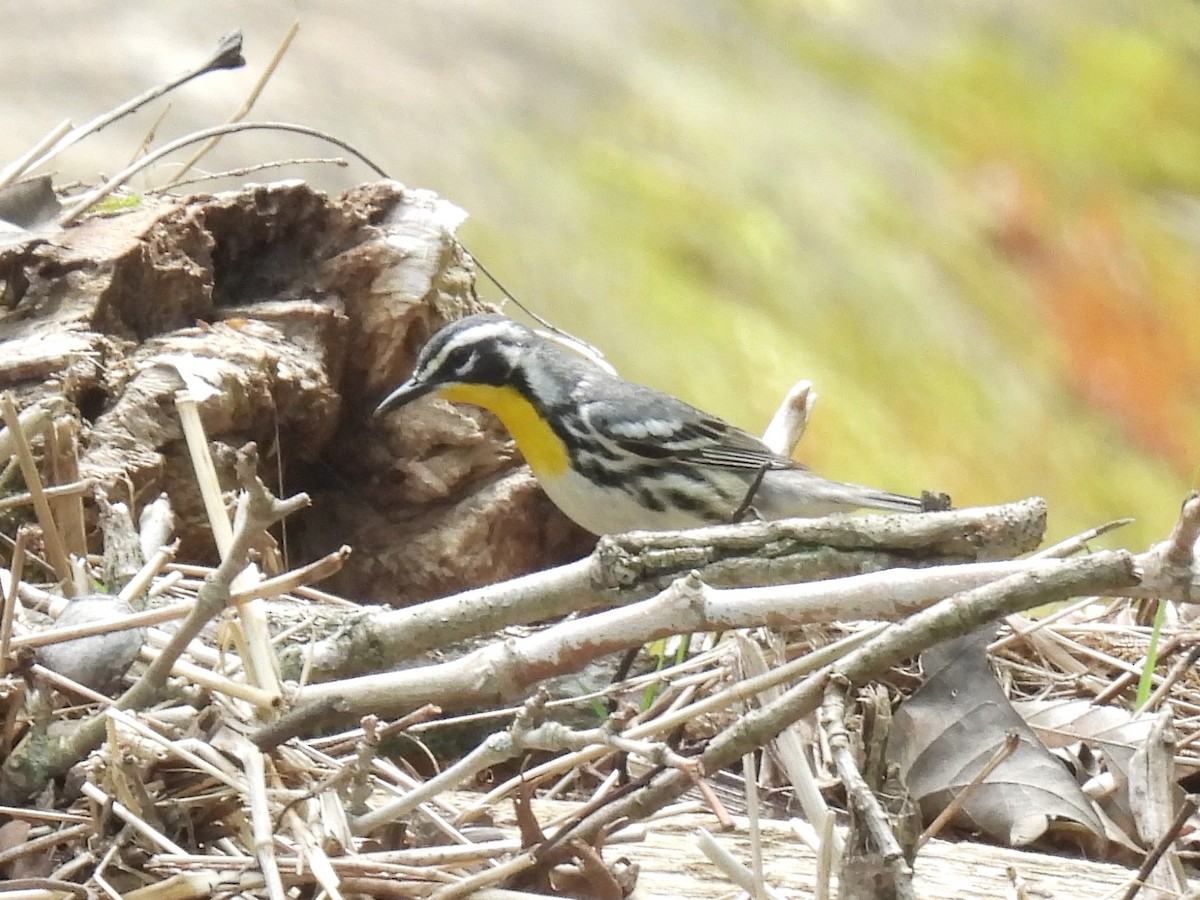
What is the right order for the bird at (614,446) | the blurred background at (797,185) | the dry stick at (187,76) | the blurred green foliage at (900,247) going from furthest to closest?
the blurred green foliage at (900,247) < the blurred background at (797,185) < the bird at (614,446) < the dry stick at (187,76)

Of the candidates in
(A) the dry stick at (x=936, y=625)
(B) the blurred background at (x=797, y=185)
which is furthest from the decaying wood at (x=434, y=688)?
(B) the blurred background at (x=797, y=185)

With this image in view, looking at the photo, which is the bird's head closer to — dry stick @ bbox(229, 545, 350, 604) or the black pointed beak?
the black pointed beak

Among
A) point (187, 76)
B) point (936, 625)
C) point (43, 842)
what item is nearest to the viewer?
point (936, 625)

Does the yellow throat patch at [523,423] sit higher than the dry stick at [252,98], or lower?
lower

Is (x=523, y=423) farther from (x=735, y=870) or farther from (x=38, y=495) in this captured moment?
(x=735, y=870)

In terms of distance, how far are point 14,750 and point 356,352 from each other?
1508 millimetres

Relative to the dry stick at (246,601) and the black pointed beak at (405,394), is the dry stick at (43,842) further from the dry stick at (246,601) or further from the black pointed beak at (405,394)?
the black pointed beak at (405,394)

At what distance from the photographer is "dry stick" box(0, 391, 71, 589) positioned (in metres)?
1.40

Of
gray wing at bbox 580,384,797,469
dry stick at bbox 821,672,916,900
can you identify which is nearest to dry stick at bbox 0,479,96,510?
dry stick at bbox 821,672,916,900

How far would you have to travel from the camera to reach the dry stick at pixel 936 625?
97 cm

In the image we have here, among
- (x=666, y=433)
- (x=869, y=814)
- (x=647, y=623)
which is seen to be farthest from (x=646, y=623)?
(x=666, y=433)

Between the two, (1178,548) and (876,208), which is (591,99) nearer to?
(876,208)

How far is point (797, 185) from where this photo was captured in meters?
4.79

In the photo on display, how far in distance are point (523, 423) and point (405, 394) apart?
1.24 ft
